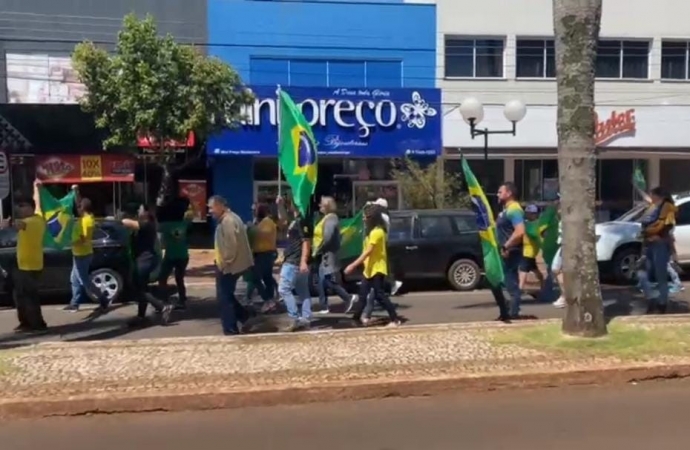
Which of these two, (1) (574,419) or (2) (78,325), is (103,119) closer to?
(2) (78,325)

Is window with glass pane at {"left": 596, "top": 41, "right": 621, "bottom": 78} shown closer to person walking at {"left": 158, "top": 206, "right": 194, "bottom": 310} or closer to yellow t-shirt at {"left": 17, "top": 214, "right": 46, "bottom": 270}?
person walking at {"left": 158, "top": 206, "right": 194, "bottom": 310}

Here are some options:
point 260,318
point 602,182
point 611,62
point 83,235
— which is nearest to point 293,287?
point 260,318

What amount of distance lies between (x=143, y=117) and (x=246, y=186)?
6.88m

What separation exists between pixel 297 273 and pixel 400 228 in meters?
4.85

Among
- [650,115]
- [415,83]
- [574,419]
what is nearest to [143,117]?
[415,83]

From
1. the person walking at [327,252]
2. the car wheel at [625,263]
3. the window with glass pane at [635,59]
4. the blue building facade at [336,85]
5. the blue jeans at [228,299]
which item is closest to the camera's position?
the blue jeans at [228,299]

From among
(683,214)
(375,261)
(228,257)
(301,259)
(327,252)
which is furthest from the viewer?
(683,214)

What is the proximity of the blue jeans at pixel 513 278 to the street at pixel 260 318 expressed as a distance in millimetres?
717

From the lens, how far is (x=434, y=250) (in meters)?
15.4

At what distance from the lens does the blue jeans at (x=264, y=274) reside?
41.6ft

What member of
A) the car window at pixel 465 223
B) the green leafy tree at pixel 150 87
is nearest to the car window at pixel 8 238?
the green leafy tree at pixel 150 87

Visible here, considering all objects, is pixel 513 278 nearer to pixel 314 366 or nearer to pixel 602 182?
pixel 314 366

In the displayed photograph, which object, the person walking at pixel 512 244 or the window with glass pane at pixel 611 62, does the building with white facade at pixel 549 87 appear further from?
the person walking at pixel 512 244

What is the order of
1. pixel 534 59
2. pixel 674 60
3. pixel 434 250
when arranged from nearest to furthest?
pixel 434 250 < pixel 534 59 < pixel 674 60
